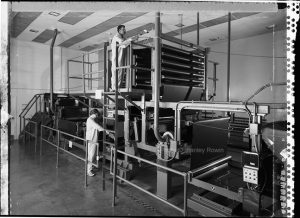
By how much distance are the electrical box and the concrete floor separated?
1.33 meters

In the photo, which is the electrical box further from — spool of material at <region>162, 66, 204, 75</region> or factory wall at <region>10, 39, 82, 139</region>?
factory wall at <region>10, 39, 82, 139</region>

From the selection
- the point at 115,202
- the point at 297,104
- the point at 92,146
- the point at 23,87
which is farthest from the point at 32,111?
the point at 297,104

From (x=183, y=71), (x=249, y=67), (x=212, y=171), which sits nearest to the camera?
(x=212, y=171)

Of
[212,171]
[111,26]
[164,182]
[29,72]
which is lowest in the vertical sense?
[164,182]

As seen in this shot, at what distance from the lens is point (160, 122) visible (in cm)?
408

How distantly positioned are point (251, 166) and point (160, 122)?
6.99 feet

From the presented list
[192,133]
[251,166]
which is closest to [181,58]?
[192,133]

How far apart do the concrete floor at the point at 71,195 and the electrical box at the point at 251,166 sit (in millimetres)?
1328

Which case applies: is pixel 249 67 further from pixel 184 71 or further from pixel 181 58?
pixel 181 58

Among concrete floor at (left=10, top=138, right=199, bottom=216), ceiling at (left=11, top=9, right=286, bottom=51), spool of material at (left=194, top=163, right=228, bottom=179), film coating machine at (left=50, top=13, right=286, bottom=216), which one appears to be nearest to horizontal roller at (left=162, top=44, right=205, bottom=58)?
film coating machine at (left=50, top=13, right=286, bottom=216)

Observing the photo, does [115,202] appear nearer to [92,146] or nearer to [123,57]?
[92,146]

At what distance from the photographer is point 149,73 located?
397 centimetres

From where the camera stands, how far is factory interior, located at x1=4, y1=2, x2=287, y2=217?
2303mm

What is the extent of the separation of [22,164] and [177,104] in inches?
181
